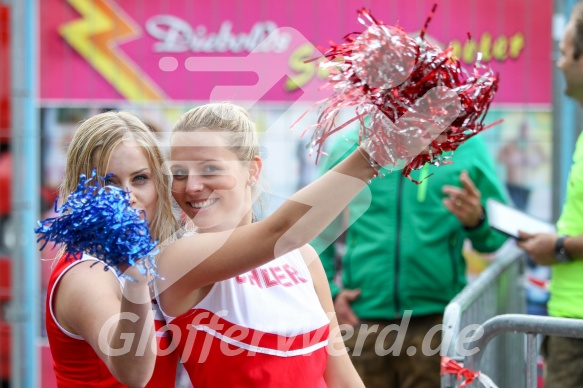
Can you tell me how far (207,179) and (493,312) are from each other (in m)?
1.96

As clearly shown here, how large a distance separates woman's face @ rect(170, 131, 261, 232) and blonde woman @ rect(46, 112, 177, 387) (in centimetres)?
7

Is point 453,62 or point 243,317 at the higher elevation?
point 453,62

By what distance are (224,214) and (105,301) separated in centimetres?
31

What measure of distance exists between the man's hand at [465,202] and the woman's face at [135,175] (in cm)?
173

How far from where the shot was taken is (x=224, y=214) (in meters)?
1.85

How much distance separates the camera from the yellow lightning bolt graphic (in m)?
4.27

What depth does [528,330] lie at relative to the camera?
227 cm

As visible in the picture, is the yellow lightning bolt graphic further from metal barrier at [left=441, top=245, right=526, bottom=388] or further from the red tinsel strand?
the red tinsel strand

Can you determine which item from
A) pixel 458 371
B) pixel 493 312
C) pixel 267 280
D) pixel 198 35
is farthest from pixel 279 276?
pixel 198 35

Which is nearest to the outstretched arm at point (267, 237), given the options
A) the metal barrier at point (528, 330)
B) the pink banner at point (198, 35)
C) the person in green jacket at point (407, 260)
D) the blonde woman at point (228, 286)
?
the blonde woman at point (228, 286)

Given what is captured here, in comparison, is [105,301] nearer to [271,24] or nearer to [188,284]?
[188,284]

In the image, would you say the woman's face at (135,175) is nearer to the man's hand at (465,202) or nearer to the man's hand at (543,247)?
the man's hand at (543,247)

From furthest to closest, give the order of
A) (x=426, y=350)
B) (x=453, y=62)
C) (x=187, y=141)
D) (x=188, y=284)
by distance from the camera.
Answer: (x=426, y=350)
(x=187, y=141)
(x=188, y=284)
(x=453, y=62)

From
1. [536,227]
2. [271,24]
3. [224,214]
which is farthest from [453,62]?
[271,24]
